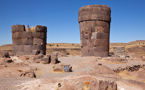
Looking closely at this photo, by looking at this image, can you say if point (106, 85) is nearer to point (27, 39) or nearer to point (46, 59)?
point (46, 59)

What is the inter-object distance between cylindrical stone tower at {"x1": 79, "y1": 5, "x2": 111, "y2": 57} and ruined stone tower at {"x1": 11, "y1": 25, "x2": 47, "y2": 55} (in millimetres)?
4520

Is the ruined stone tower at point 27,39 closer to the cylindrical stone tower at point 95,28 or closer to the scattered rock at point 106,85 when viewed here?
the cylindrical stone tower at point 95,28

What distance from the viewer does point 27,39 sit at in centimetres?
1400

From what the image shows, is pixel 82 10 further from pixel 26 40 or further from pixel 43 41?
pixel 26 40

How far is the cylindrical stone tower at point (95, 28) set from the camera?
1268 centimetres

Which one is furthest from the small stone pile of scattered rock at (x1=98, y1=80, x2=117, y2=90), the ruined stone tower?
scattered rock at (x1=98, y1=80, x2=117, y2=90)

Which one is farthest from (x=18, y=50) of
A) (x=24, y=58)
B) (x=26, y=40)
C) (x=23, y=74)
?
(x=23, y=74)

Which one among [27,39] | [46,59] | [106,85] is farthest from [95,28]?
[106,85]

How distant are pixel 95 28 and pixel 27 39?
22.4 ft

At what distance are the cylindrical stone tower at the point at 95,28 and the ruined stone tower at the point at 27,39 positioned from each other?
Answer: 4520mm

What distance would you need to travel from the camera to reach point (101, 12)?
41.6 ft

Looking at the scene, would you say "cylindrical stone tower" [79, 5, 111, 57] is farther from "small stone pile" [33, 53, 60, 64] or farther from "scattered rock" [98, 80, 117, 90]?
"scattered rock" [98, 80, 117, 90]

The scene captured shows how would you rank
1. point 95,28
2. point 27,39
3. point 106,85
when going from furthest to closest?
point 27,39 < point 95,28 < point 106,85

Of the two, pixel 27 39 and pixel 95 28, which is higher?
pixel 95 28
